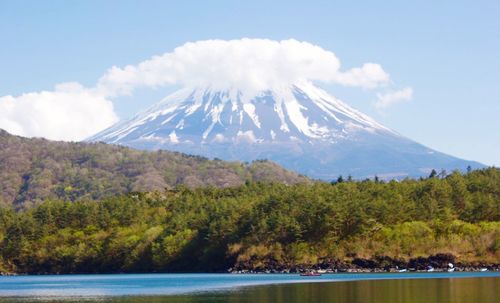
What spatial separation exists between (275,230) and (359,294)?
52.5 meters

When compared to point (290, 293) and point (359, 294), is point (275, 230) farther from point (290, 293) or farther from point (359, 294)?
point (359, 294)

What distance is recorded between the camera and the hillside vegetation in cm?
11206

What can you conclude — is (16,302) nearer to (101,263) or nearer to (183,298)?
(183,298)

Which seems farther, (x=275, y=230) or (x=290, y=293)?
(x=275, y=230)

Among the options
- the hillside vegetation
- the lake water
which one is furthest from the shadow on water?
the hillside vegetation

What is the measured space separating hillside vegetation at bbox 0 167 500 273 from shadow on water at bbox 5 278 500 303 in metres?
31.9

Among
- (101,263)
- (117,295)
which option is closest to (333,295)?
(117,295)

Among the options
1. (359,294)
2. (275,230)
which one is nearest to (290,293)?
(359,294)

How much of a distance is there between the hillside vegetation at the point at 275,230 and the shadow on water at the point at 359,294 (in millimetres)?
31897

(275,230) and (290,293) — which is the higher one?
(275,230)

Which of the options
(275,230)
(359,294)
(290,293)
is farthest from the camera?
(275,230)

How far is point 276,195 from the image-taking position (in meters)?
126

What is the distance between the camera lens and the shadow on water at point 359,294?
59.5 m

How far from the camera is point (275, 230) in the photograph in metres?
117
